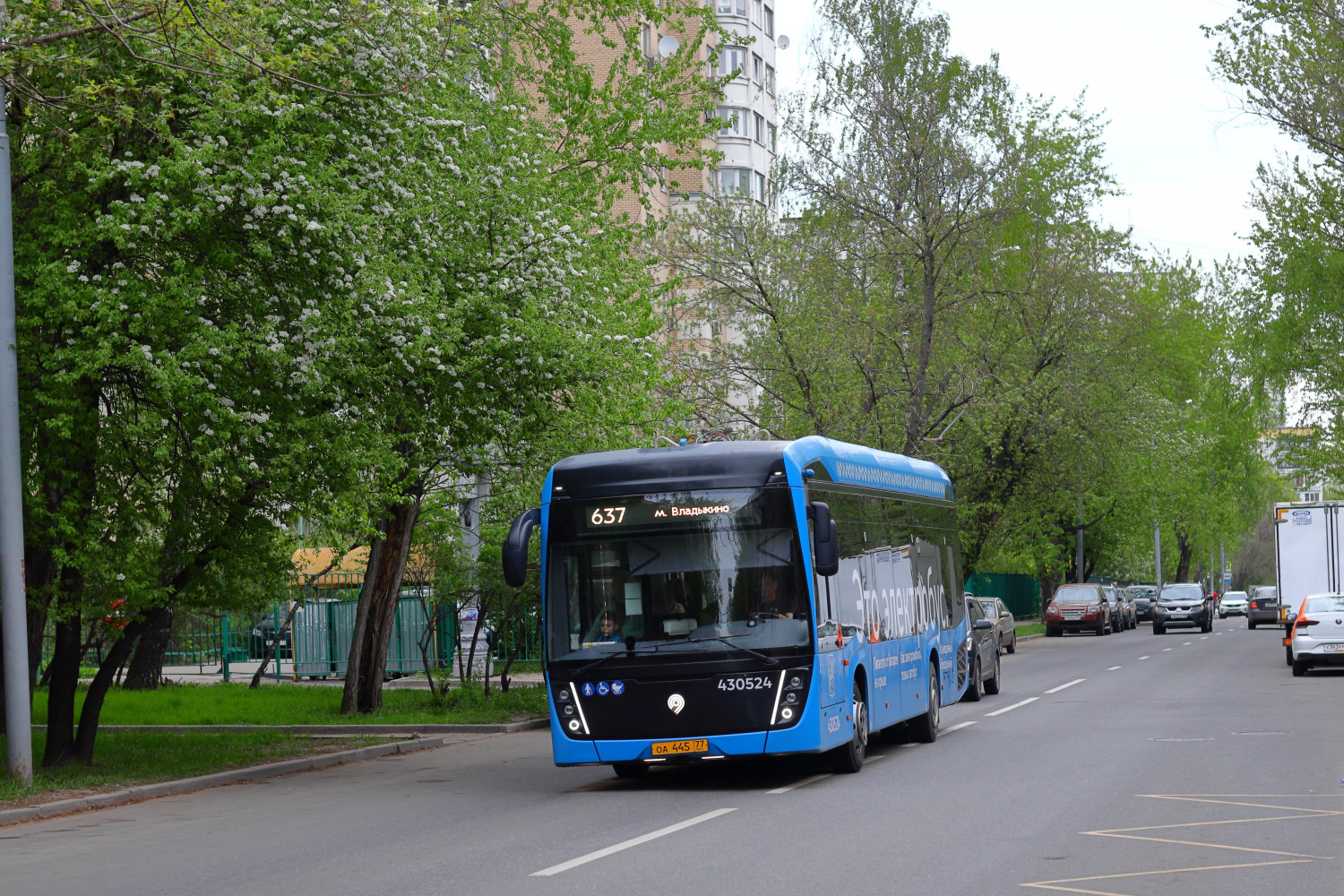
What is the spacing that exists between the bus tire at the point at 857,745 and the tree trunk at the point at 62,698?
310 inches

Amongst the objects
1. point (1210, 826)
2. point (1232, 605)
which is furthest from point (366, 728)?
point (1232, 605)

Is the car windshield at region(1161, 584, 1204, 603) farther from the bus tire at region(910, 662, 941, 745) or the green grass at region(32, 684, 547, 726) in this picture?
the bus tire at region(910, 662, 941, 745)

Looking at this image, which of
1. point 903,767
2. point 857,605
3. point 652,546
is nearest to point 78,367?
point 652,546

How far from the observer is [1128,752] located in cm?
1566

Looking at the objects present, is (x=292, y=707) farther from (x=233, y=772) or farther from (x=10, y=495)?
(x=10, y=495)

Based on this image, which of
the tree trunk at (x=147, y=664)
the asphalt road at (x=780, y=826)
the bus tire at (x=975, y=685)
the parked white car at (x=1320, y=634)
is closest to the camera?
the asphalt road at (x=780, y=826)

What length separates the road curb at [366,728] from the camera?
21062mm

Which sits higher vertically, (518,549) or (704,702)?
(518,549)

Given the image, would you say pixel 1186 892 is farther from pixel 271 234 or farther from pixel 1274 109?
pixel 1274 109

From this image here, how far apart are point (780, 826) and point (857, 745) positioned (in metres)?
3.71

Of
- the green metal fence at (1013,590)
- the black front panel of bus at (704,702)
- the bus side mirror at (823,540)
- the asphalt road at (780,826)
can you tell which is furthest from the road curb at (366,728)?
the green metal fence at (1013,590)

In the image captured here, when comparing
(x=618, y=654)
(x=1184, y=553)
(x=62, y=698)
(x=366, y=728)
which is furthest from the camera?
(x=1184, y=553)

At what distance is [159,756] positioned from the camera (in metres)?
17.6

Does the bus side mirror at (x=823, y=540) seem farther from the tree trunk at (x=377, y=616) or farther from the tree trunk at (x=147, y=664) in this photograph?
the tree trunk at (x=147, y=664)
